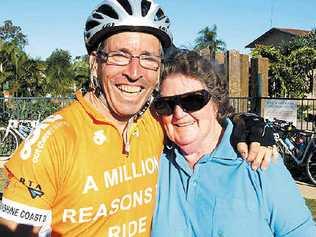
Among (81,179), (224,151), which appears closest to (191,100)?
(224,151)

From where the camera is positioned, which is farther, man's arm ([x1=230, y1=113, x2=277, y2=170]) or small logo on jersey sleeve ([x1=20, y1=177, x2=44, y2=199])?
man's arm ([x1=230, y1=113, x2=277, y2=170])

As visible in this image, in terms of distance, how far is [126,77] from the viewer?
249 centimetres

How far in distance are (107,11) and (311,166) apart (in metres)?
8.35

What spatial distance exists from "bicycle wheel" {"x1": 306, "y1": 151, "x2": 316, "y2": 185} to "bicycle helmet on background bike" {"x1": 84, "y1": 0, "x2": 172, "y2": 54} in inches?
313

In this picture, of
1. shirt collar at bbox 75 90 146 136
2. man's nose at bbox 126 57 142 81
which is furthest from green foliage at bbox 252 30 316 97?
shirt collar at bbox 75 90 146 136

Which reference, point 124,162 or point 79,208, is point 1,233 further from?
point 124,162

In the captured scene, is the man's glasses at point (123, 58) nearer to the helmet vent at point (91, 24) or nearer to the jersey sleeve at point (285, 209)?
the helmet vent at point (91, 24)

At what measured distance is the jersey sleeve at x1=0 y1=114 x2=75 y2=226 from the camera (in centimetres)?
197

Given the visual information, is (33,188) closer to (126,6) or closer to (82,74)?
(126,6)

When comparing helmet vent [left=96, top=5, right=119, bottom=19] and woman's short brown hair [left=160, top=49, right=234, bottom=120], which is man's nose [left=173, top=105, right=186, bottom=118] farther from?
helmet vent [left=96, top=5, right=119, bottom=19]

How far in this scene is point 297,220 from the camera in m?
2.32

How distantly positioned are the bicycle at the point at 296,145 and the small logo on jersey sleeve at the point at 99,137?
7.92 meters

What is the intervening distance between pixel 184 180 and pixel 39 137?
0.82 meters

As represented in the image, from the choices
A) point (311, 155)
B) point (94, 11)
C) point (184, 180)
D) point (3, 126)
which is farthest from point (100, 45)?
point (3, 126)
